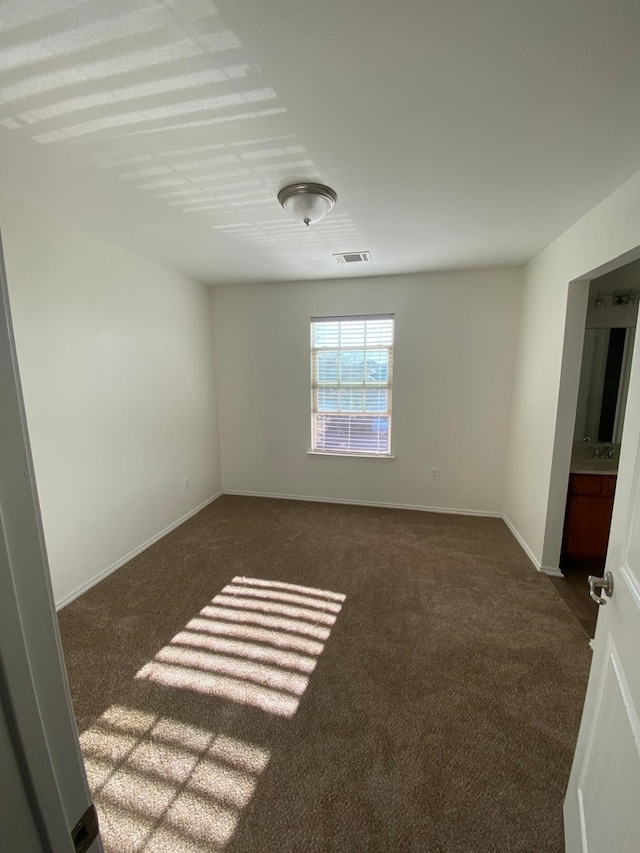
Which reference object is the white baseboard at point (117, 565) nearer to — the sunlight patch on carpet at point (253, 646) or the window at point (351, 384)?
the sunlight patch on carpet at point (253, 646)

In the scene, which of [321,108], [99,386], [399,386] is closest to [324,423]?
[399,386]

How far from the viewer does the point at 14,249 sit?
2.00 m

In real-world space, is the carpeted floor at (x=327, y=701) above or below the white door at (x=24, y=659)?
below

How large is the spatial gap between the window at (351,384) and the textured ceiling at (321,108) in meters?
1.53

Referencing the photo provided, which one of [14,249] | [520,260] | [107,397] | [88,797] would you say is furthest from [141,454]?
[520,260]

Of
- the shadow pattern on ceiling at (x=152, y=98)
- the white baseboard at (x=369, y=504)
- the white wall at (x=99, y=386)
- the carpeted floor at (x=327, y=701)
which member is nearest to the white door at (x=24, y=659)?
the shadow pattern on ceiling at (x=152, y=98)

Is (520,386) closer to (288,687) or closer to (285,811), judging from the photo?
(288,687)

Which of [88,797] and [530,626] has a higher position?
[88,797]

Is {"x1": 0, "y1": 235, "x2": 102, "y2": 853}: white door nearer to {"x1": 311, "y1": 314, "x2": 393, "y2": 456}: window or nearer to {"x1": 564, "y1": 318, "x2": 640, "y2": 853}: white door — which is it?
{"x1": 564, "y1": 318, "x2": 640, "y2": 853}: white door

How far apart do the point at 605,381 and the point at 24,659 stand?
12.7 ft

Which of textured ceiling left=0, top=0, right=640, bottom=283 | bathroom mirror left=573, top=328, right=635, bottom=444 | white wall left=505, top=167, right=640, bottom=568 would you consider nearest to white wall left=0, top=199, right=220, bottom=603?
textured ceiling left=0, top=0, right=640, bottom=283

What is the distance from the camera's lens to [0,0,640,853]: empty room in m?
0.96

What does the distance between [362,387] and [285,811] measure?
324 centimetres

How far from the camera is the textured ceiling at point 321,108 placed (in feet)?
3.12
